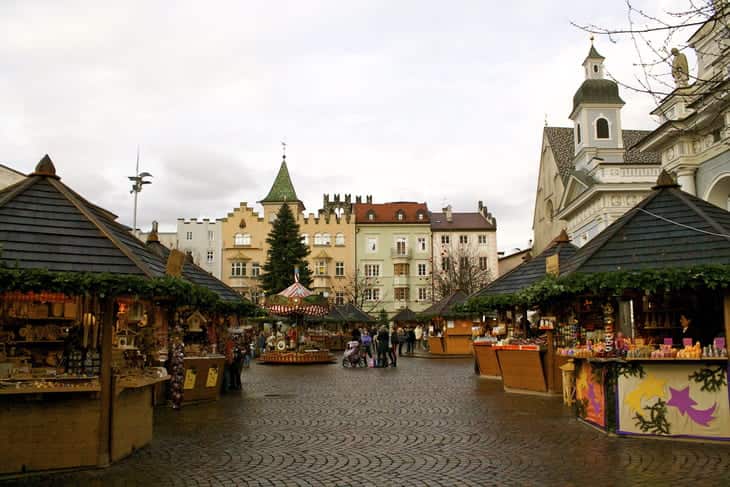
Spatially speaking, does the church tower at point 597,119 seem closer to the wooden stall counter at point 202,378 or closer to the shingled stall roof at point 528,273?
the shingled stall roof at point 528,273

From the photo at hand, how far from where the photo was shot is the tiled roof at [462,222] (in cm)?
7550

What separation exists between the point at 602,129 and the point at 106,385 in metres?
39.9


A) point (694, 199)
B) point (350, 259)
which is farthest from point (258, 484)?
point (350, 259)

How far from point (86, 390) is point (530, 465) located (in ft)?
18.8

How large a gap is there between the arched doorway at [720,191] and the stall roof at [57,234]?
20533mm

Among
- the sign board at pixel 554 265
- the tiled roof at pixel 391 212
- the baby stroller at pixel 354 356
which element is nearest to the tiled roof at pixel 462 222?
the tiled roof at pixel 391 212

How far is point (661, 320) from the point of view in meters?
14.1

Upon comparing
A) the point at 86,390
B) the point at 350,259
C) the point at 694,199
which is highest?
the point at 350,259

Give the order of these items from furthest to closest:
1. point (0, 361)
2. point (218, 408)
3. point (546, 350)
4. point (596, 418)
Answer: point (546, 350) → point (218, 408) → point (596, 418) → point (0, 361)

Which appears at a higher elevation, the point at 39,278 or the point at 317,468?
the point at 39,278

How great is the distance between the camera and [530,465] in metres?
8.71

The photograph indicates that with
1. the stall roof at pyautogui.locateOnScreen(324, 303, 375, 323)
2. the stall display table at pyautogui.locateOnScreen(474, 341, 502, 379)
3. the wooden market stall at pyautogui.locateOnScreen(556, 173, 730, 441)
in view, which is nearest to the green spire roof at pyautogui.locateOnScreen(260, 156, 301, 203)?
the stall roof at pyautogui.locateOnScreen(324, 303, 375, 323)

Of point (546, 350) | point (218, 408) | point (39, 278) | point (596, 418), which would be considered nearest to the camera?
point (39, 278)

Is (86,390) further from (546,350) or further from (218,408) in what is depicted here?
(546,350)
